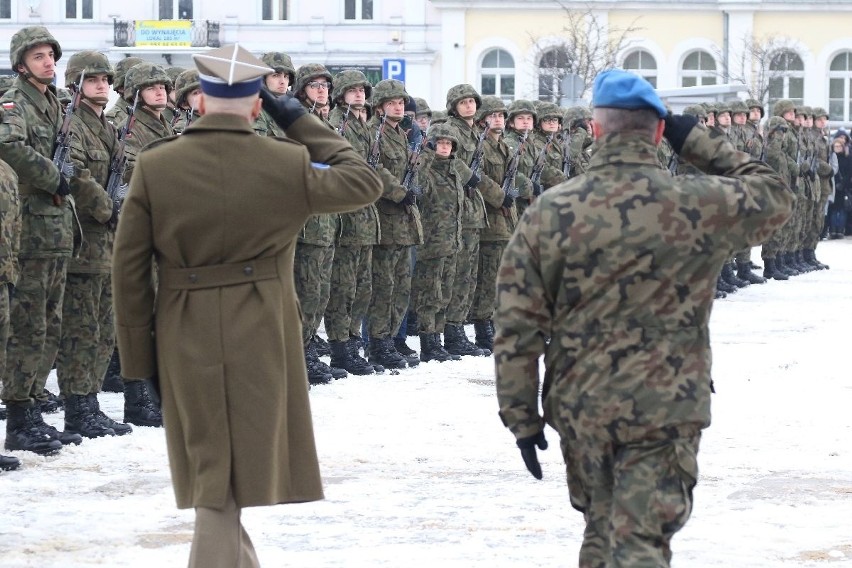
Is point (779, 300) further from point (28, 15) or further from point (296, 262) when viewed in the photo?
point (28, 15)

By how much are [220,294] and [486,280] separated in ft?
28.9

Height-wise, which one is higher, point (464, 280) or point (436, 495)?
point (464, 280)

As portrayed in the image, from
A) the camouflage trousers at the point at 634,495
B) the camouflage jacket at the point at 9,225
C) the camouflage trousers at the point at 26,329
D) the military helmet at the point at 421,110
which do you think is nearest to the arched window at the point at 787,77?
the military helmet at the point at 421,110

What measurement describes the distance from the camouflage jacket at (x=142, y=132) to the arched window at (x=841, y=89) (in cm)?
4066

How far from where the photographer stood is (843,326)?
620 inches

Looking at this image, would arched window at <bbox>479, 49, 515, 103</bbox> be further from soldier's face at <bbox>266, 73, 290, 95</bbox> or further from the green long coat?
the green long coat

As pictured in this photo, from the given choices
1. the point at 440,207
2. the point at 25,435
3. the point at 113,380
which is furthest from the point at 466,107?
the point at 25,435

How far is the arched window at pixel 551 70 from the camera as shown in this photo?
47.3 m

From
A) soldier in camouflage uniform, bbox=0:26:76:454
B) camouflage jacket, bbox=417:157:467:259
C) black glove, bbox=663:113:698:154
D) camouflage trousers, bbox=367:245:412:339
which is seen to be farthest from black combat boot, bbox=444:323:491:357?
black glove, bbox=663:113:698:154

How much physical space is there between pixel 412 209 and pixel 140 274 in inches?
282

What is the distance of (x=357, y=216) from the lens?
11.7m

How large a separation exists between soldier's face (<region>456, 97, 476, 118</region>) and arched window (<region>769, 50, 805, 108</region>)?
3504cm

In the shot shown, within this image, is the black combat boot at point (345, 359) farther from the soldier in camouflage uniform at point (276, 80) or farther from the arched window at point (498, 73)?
the arched window at point (498, 73)

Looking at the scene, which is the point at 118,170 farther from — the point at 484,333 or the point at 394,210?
the point at 484,333
